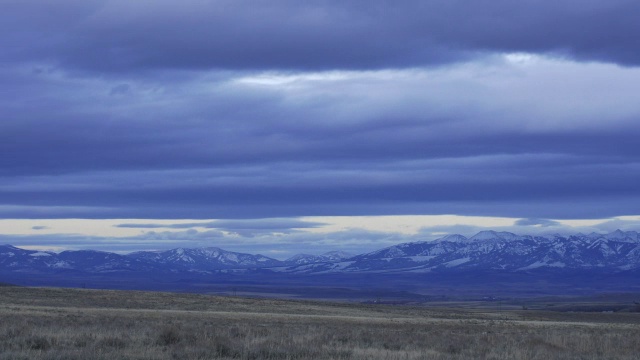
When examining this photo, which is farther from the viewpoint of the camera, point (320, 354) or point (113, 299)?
point (113, 299)

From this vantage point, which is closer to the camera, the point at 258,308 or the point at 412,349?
the point at 412,349

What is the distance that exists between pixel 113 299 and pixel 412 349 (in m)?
47.5

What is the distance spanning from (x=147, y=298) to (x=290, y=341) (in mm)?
48384

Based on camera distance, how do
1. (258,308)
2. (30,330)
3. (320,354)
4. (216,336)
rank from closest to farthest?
(320,354), (216,336), (30,330), (258,308)

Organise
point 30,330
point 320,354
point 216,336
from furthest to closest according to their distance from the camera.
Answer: point 30,330 < point 216,336 < point 320,354

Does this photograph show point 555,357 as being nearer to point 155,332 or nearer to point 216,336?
point 216,336

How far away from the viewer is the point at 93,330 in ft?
105

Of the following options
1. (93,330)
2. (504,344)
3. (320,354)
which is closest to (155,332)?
(93,330)

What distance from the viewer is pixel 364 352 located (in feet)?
86.3

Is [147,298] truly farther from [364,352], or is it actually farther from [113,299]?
[364,352]

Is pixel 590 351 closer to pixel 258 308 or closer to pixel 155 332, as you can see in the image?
pixel 155 332

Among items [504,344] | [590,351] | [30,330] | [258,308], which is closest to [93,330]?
[30,330]

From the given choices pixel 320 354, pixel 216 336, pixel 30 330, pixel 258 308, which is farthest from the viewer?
pixel 258 308

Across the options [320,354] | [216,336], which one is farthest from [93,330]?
[320,354]
